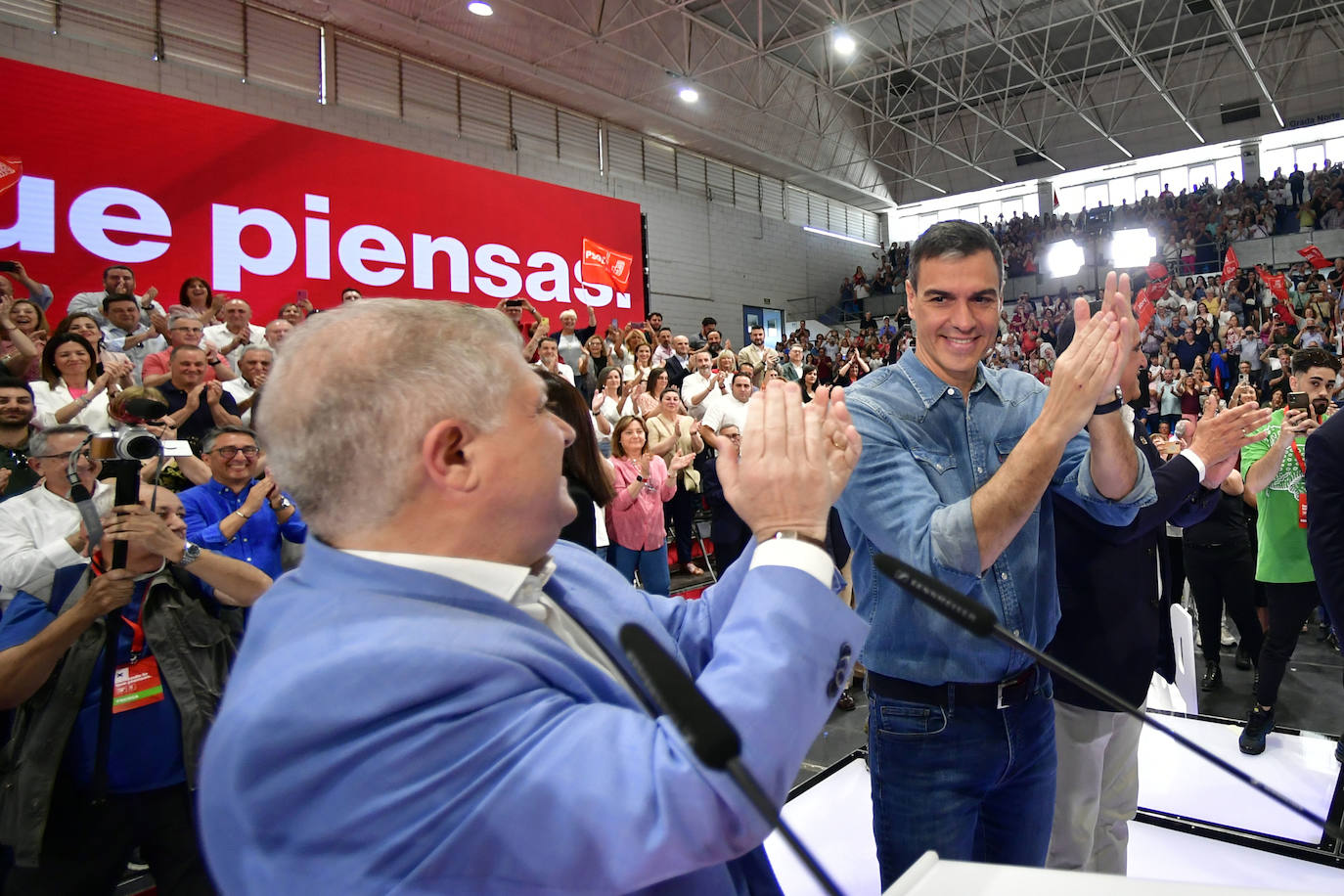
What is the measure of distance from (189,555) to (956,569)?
214cm

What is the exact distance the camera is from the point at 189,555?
2.28 metres

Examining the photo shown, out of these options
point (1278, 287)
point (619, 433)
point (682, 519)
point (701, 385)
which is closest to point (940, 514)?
point (619, 433)

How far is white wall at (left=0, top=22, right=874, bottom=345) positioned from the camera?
31.2ft

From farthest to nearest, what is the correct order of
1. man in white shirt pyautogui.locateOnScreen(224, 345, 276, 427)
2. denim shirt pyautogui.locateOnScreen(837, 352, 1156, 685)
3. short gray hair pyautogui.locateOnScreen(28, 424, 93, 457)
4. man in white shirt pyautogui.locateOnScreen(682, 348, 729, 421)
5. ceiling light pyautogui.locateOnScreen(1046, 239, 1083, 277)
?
ceiling light pyautogui.locateOnScreen(1046, 239, 1083, 277) < man in white shirt pyautogui.locateOnScreen(682, 348, 729, 421) < man in white shirt pyautogui.locateOnScreen(224, 345, 276, 427) < short gray hair pyautogui.locateOnScreen(28, 424, 93, 457) < denim shirt pyautogui.locateOnScreen(837, 352, 1156, 685)

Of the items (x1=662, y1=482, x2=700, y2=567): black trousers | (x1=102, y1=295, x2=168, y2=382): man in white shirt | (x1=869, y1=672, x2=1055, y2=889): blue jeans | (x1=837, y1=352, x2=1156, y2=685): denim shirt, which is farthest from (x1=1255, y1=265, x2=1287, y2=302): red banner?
(x1=102, y1=295, x2=168, y2=382): man in white shirt

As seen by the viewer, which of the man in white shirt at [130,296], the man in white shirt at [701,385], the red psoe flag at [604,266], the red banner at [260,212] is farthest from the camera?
the red psoe flag at [604,266]

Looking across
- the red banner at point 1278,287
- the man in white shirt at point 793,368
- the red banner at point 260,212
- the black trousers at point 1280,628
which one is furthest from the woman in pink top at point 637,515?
the red banner at point 1278,287

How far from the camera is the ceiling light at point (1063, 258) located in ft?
62.8

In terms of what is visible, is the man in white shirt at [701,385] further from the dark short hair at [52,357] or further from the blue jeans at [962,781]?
the blue jeans at [962,781]

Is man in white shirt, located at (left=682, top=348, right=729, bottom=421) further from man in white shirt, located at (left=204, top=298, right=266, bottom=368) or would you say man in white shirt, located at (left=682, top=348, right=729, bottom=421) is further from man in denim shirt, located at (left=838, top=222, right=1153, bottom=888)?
man in denim shirt, located at (left=838, top=222, right=1153, bottom=888)

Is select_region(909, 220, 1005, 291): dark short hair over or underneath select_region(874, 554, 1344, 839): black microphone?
over

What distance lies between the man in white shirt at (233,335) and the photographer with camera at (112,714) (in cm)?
473

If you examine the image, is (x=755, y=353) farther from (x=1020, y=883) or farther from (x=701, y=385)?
(x=1020, y=883)

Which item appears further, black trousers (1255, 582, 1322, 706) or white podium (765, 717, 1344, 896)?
black trousers (1255, 582, 1322, 706)
